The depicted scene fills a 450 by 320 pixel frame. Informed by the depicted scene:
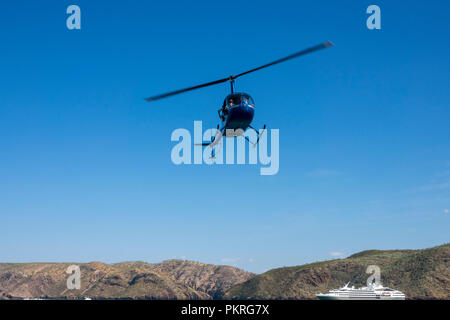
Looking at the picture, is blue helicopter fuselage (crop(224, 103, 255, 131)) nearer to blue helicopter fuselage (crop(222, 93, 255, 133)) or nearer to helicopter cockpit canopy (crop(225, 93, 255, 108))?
blue helicopter fuselage (crop(222, 93, 255, 133))

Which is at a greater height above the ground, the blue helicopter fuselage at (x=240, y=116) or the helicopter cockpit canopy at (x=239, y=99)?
the helicopter cockpit canopy at (x=239, y=99)

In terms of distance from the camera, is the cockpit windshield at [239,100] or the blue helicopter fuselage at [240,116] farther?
the cockpit windshield at [239,100]

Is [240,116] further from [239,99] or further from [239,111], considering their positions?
[239,99]

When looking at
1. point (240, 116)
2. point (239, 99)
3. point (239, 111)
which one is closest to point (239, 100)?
point (239, 99)

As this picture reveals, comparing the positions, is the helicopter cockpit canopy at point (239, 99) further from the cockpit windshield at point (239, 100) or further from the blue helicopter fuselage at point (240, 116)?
the blue helicopter fuselage at point (240, 116)

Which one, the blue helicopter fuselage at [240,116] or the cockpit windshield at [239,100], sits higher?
the cockpit windshield at [239,100]
